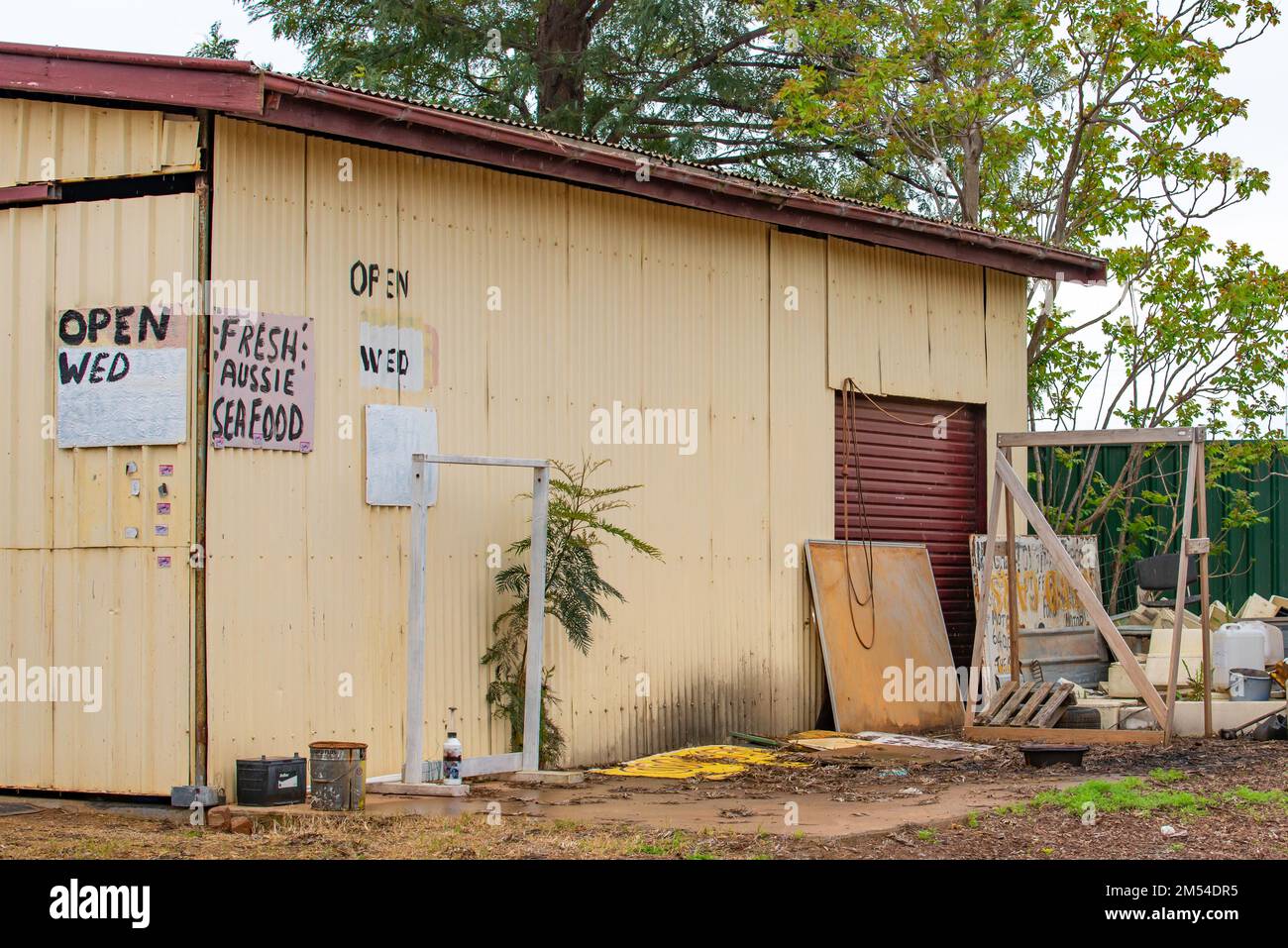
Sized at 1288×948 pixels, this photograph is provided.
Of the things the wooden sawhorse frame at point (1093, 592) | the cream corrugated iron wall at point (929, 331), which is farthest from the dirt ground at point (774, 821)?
the cream corrugated iron wall at point (929, 331)

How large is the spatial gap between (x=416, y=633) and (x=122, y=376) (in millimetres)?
2403

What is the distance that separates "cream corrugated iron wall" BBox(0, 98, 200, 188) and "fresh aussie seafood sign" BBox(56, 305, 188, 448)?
885 mm

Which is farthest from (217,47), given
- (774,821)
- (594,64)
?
(774,821)

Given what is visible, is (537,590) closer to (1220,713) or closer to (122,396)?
(122,396)

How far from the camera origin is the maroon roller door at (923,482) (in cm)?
1446

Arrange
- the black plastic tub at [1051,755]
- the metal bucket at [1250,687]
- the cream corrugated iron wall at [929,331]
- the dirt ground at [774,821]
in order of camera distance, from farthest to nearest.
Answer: the cream corrugated iron wall at [929,331], the metal bucket at [1250,687], the black plastic tub at [1051,755], the dirt ground at [774,821]

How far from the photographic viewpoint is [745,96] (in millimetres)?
23812

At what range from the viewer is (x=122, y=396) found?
961cm

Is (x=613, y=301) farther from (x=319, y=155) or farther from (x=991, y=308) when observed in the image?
(x=991, y=308)

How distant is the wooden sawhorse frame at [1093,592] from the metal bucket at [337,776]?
6.00 meters

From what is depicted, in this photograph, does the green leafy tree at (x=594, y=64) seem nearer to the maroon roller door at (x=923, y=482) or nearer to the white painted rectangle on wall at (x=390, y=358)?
the maroon roller door at (x=923, y=482)

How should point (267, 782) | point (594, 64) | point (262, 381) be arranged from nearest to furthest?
point (267, 782), point (262, 381), point (594, 64)
